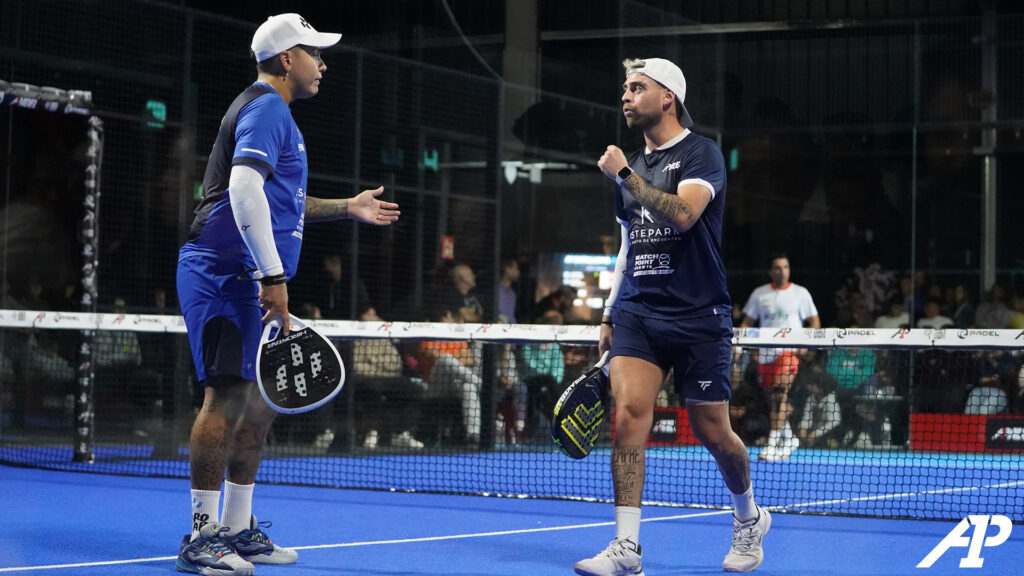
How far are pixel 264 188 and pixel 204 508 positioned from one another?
123 cm

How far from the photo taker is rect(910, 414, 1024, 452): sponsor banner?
1240cm

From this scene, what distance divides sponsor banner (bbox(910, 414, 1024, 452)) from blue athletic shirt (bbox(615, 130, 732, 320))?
25.0ft

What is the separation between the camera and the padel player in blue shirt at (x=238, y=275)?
4895 millimetres

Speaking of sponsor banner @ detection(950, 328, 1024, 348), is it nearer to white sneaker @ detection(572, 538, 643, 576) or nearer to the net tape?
the net tape

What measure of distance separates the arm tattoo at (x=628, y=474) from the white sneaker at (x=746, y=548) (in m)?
0.62

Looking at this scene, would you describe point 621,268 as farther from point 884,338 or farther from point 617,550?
point 884,338

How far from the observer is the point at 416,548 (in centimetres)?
586

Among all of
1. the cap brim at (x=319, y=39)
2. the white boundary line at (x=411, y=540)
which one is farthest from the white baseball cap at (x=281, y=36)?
the white boundary line at (x=411, y=540)

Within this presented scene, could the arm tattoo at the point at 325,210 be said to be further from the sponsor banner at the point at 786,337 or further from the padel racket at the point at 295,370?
the sponsor banner at the point at 786,337

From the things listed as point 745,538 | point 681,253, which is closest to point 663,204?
point 681,253

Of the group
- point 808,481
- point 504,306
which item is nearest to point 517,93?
point 504,306

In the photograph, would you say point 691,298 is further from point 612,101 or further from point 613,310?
point 612,101

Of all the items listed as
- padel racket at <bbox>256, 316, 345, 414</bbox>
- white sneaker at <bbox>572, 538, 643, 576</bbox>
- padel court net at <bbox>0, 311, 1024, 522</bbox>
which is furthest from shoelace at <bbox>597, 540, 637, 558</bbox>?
padel court net at <bbox>0, 311, 1024, 522</bbox>

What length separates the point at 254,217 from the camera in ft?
15.8
